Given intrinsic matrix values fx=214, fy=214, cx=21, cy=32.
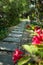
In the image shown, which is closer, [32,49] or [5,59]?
[32,49]

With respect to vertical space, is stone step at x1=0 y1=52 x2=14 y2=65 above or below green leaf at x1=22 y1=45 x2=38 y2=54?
below

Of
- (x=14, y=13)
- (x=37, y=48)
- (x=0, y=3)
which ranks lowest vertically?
(x=14, y=13)

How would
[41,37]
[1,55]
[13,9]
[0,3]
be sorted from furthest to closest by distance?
[13,9], [0,3], [1,55], [41,37]

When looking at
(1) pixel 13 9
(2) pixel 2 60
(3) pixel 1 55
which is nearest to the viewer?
(2) pixel 2 60

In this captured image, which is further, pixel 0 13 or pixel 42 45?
pixel 0 13

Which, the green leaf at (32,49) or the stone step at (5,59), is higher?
the green leaf at (32,49)

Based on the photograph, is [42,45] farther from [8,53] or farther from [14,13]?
[14,13]

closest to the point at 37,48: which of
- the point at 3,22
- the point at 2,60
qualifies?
the point at 2,60

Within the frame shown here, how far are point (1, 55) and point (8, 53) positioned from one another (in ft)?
1.41

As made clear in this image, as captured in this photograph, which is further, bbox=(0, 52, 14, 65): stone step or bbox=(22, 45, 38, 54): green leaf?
bbox=(0, 52, 14, 65): stone step

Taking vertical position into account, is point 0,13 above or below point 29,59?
below

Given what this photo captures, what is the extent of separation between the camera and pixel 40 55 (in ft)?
7.62

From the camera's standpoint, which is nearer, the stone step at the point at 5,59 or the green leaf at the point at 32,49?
the green leaf at the point at 32,49

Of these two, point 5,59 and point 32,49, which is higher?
point 32,49
